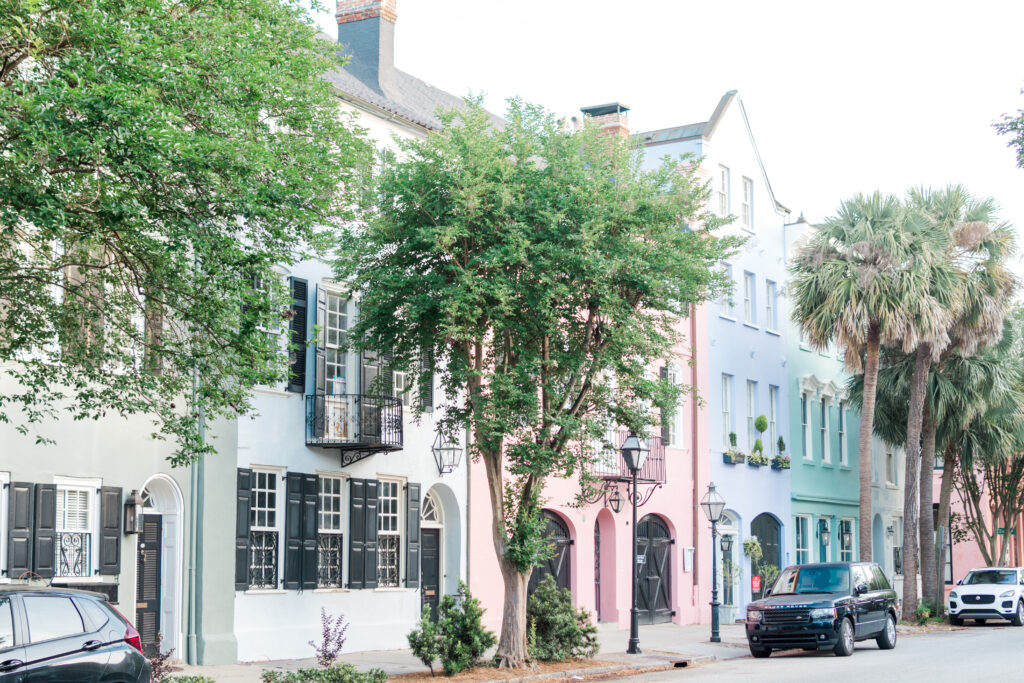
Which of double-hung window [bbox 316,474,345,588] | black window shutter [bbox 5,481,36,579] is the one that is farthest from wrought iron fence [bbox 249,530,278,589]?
black window shutter [bbox 5,481,36,579]

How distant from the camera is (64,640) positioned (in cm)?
1028

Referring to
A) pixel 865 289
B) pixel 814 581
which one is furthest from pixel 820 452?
pixel 814 581

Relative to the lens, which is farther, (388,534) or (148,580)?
(388,534)

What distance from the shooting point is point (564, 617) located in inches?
761

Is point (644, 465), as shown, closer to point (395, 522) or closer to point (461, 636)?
point (395, 522)

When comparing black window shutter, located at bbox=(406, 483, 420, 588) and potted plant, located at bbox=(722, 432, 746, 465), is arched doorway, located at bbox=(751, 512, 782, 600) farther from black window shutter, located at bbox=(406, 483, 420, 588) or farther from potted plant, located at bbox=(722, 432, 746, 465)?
black window shutter, located at bbox=(406, 483, 420, 588)

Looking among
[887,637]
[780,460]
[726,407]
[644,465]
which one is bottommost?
[887,637]

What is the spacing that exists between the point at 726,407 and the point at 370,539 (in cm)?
1455

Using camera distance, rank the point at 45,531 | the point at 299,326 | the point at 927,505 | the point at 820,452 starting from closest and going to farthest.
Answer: the point at 45,531 → the point at 299,326 → the point at 927,505 → the point at 820,452

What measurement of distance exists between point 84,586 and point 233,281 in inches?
284

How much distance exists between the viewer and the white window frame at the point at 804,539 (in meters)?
36.9

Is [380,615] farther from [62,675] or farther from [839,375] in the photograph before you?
[839,375]

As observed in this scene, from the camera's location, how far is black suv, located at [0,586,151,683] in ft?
32.5

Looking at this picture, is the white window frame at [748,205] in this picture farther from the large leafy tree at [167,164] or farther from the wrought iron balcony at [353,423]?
the large leafy tree at [167,164]
